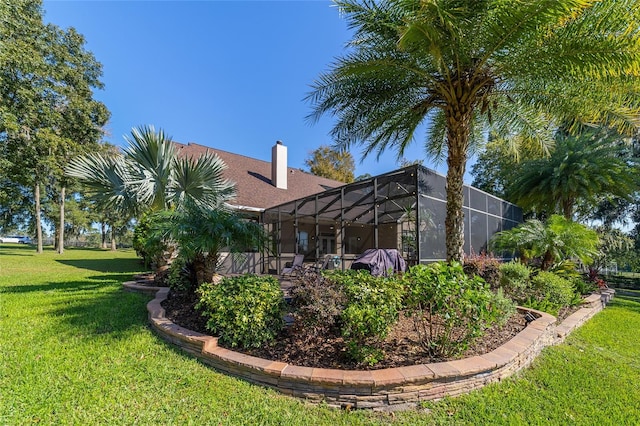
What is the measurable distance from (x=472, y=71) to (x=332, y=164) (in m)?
23.8

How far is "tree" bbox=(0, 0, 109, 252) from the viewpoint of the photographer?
1441 centimetres

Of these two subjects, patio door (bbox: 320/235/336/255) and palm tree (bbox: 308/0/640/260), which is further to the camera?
patio door (bbox: 320/235/336/255)

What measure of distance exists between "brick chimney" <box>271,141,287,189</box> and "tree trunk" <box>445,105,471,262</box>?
35.0ft

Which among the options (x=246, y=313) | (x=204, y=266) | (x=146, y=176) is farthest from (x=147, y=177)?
(x=246, y=313)

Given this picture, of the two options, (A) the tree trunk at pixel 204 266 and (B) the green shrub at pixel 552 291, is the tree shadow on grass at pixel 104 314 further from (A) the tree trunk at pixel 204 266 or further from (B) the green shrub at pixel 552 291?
(B) the green shrub at pixel 552 291

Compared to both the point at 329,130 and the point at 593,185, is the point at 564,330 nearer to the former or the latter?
the point at 329,130

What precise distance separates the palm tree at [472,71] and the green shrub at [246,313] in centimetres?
450

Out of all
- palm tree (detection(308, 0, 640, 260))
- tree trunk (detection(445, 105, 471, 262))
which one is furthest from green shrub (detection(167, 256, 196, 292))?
tree trunk (detection(445, 105, 471, 262))

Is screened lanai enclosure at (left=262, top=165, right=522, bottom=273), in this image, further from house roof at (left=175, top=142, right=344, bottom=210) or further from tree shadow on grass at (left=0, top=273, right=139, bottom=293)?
tree shadow on grass at (left=0, top=273, right=139, bottom=293)

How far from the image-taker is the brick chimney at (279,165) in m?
15.9

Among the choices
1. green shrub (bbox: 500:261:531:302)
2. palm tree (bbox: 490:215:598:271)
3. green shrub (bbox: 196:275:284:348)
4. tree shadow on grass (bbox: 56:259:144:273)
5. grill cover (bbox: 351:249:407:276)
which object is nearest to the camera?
green shrub (bbox: 196:275:284:348)

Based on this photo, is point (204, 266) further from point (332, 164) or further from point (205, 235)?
Answer: point (332, 164)

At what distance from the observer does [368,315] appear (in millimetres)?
3262

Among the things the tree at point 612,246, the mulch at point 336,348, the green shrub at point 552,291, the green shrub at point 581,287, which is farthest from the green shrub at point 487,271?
the tree at point 612,246
